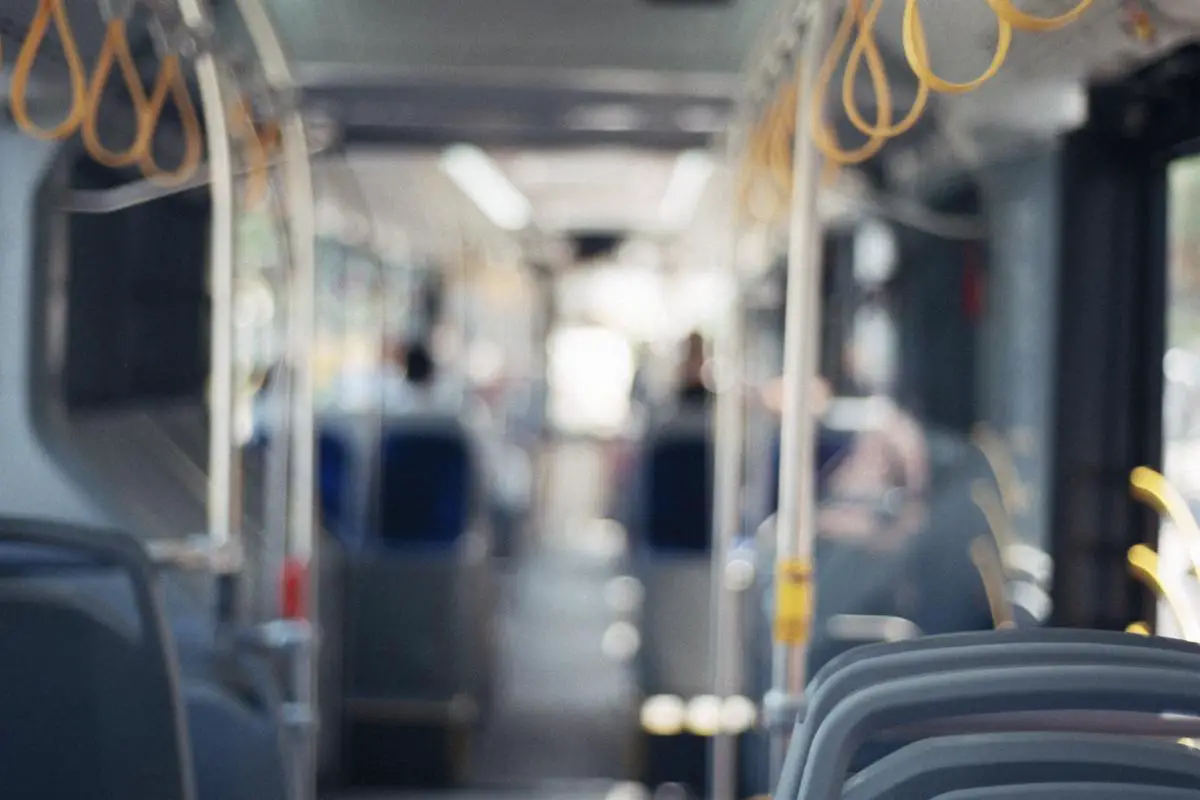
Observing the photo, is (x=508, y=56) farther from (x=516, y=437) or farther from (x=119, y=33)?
(x=516, y=437)

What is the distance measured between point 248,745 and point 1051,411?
2.34m

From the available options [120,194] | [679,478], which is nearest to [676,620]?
[679,478]

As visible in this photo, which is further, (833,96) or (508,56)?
(508,56)

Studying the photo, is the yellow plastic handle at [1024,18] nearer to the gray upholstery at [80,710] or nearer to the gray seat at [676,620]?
the gray upholstery at [80,710]

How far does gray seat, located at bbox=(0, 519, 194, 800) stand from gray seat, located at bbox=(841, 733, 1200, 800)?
1025mm

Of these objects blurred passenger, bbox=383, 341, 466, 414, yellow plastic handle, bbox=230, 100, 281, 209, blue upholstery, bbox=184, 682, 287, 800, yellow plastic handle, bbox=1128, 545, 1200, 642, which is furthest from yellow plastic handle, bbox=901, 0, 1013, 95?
blurred passenger, bbox=383, 341, 466, 414

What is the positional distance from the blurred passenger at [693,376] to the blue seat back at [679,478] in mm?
1070

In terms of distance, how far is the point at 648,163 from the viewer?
7648 millimetres

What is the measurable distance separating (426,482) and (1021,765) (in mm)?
4964

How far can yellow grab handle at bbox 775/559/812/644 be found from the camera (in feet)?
8.27

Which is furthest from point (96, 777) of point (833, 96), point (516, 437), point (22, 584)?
point (516, 437)

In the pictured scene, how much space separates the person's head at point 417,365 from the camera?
25.2 ft

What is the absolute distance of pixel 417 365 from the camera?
25.2ft

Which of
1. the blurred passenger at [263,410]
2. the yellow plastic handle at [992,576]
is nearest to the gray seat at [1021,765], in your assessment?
the yellow plastic handle at [992,576]
